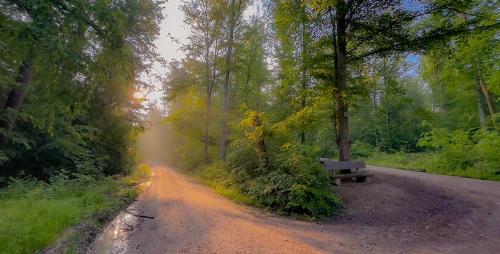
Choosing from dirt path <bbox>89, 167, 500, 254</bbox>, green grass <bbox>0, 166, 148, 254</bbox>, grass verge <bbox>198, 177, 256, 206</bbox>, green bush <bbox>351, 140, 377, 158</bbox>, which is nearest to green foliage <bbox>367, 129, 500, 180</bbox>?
dirt path <bbox>89, 167, 500, 254</bbox>

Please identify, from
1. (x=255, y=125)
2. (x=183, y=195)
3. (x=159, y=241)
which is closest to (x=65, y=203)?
(x=159, y=241)

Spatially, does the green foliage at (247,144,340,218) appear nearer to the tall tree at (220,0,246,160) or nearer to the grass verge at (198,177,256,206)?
the grass verge at (198,177,256,206)

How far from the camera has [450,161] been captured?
13797 mm

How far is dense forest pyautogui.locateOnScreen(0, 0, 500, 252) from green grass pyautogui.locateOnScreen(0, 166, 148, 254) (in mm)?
76

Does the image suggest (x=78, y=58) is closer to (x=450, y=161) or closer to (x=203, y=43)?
(x=450, y=161)

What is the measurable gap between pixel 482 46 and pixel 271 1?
37.2 feet

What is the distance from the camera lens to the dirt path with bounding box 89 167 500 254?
552cm

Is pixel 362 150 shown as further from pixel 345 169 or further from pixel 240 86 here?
pixel 345 169

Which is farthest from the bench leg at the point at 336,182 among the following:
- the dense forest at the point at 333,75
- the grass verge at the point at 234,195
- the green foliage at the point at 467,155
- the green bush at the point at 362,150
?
the green bush at the point at 362,150

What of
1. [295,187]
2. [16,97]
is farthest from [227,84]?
[295,187]

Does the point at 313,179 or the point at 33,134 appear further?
the point at 33,134

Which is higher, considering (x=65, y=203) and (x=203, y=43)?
(x=203, y=43)

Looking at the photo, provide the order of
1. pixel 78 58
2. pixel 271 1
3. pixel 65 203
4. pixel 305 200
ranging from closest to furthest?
pixel 78 58 < pixel 65 203 < pixel 305 200 < pixel 271 1

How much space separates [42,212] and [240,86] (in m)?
21.0
